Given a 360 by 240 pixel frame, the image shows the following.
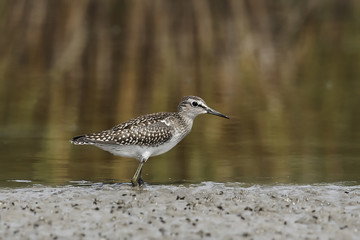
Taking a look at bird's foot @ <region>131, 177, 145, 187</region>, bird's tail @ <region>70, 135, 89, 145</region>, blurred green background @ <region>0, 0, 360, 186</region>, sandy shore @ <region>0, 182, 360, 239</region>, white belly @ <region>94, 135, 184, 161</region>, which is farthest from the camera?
blurred green background @ <region>0, 0, 360, 186</region>

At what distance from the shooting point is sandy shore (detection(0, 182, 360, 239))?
25.9 feet

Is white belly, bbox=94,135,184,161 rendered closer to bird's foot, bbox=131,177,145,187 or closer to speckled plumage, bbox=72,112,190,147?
speckled plumage, bbox=72,112,190,147

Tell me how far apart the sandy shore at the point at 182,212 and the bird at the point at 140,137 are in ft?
2.67

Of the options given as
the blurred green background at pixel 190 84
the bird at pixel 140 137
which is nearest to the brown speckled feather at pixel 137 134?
the bird at pixel 140 137

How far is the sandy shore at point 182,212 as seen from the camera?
7.89 m

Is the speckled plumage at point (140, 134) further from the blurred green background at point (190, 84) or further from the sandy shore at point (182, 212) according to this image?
the sandy shore at point (182, 212)

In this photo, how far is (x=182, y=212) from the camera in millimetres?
8727

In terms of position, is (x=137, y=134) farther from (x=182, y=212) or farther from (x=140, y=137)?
(x=182, y=212)

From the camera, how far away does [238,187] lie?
10430 mm

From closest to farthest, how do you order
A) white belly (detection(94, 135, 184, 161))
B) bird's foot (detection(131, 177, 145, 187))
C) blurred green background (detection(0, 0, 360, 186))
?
1. bird's foot (detection(131, 177, 145, 187))
2. white belly (detection(94, 135, 184, 161))
3. blurred green background (detection(0, 0, 360, 186))

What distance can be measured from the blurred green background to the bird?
1.32ft

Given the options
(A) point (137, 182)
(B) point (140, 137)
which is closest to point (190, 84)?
(B) point (140, 137)

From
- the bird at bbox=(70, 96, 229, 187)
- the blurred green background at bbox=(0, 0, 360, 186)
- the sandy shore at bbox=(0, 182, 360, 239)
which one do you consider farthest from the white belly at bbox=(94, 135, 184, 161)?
the sandy shore at bbox=(0, 182, 360, 239)

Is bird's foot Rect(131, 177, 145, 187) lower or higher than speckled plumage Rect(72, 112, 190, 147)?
lower
